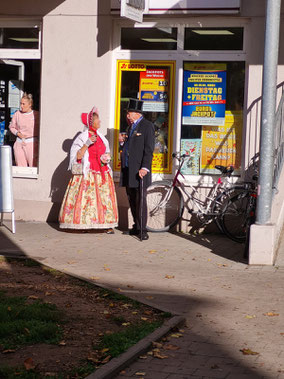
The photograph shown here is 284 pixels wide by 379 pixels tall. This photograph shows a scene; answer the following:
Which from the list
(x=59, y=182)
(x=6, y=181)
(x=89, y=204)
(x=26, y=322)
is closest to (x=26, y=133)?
(x=59, y=182)

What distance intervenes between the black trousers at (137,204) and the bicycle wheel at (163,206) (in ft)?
2.23

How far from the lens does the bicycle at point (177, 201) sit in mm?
12266

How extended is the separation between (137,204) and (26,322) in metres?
5.55

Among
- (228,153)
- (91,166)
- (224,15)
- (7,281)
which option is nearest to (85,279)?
(7,281)

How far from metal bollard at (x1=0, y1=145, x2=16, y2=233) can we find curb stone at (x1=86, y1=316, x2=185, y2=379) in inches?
223

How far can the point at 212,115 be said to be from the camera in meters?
12.9

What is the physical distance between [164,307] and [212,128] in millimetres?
5868

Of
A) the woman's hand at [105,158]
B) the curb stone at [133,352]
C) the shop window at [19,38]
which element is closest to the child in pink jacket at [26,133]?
the shop window at [19,38]

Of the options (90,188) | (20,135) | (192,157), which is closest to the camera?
(90,188)

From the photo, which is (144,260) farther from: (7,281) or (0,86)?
(0,86)

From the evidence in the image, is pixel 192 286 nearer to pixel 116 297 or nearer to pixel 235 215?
pixel 116 297

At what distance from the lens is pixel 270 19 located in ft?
32.0

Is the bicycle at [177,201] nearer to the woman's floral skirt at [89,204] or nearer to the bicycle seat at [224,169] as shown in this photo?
the bicycle seat at [224,169]

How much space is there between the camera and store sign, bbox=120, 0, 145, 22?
11.6 m
